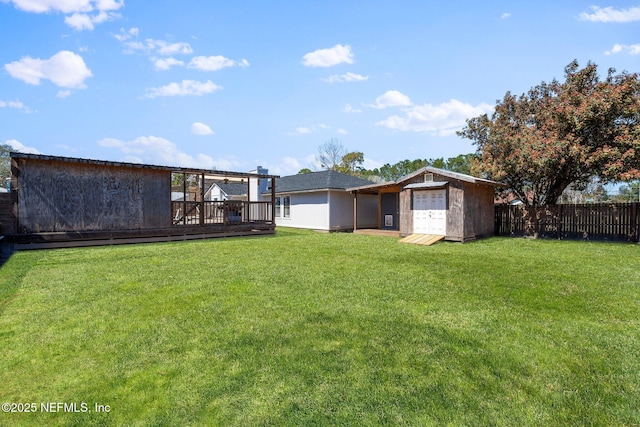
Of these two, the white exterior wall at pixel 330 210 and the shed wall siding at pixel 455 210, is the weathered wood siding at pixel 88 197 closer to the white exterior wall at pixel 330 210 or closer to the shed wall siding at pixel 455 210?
the white exterior wall at pixel 330 210

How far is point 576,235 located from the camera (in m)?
13.3

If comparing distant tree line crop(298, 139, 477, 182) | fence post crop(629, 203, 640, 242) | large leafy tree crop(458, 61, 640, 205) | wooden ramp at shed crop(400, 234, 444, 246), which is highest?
distant tree line crop(298, 139, 477, 182)

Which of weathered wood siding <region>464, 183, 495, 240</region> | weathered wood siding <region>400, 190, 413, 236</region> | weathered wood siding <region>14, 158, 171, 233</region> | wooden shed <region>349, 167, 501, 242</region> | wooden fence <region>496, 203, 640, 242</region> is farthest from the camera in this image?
weathered wood siding <region>400, 190, 413, 236</region>

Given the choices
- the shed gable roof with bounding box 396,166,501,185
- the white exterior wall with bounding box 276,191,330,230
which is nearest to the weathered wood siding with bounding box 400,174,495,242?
the shed gable roof with bounding box 396,166,501,185

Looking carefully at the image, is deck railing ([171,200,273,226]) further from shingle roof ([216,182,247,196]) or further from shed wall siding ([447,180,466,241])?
shingle roof ([216,182,247,196])

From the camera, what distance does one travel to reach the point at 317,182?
61.7ft

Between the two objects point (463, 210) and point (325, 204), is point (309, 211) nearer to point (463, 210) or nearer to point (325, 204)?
point (325, 204)

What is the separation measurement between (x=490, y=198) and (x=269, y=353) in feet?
46.5

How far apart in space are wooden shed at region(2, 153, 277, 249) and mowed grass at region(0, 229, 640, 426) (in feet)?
15.5

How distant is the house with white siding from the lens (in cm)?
1766

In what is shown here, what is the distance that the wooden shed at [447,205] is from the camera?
12.5 metres

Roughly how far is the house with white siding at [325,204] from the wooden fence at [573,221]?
6844 mm

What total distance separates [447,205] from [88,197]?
1309cm

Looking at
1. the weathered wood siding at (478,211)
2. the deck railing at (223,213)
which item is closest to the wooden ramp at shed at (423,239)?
the weathered wood siding at (478,211)
